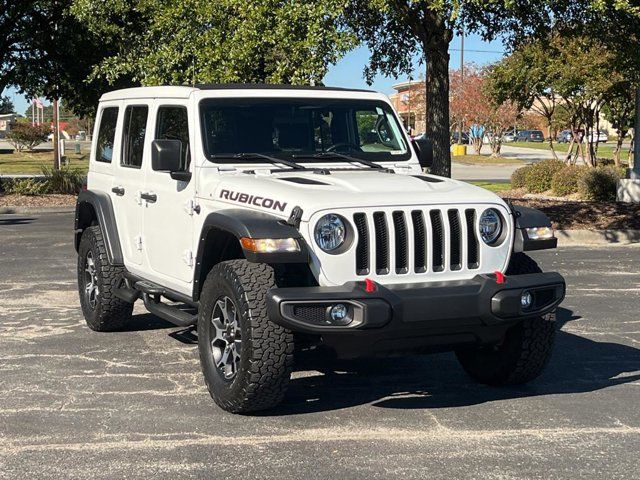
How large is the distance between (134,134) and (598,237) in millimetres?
9619

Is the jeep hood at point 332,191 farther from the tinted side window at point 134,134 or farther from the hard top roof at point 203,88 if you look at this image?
the tinted side window at point 134,134

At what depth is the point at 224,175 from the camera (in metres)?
6.54

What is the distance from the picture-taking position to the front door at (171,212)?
667 cm

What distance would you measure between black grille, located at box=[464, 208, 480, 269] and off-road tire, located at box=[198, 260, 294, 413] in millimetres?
1160

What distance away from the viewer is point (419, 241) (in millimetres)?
5707

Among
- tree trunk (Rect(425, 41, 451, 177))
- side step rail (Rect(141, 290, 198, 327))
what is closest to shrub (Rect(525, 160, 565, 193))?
tree trunk (Rect(425, 41, 451, 177))

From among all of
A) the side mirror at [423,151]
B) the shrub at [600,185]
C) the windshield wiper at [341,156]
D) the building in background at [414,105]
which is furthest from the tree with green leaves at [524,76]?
the building in background at [414,105]

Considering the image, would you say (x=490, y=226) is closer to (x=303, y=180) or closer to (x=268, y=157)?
(x=303, y=180)

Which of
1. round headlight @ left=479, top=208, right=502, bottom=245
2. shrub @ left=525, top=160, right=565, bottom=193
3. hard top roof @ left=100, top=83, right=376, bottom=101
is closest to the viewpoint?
round headlight @ left=479, top=208, right=502, bottom=245

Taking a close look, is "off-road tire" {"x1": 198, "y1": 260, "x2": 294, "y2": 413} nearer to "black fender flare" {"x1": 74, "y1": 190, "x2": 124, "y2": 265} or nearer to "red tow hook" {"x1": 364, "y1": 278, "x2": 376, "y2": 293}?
"red tow hook" {"x1": 364, "y1": 278, "x2": 376, "y2": 293}

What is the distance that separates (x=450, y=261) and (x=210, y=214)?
4.87ft

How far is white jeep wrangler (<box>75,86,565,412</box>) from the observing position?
5.49 m

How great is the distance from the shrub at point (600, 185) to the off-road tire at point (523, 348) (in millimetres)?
16621

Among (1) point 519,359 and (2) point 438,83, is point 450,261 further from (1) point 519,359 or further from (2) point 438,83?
(2) point 438,83
